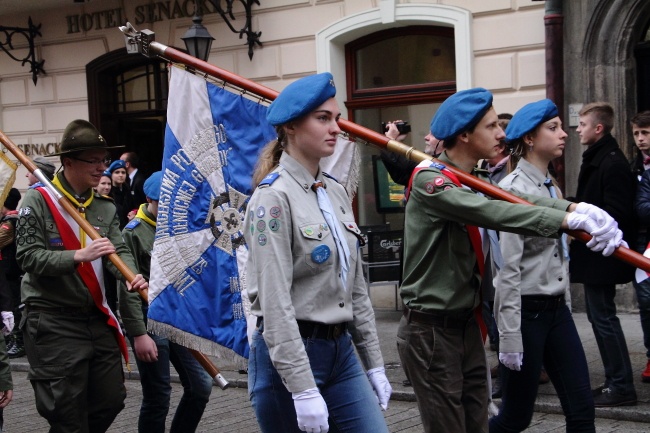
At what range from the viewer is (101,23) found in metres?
14.9

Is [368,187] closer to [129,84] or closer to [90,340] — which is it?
[129,84]

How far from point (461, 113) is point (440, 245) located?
57 cm

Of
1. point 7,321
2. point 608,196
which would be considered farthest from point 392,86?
point 7,321

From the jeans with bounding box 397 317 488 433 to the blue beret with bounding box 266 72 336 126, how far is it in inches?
42.8

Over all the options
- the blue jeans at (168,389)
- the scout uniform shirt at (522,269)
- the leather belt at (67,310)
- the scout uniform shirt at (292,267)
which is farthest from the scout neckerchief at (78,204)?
the scout uniform shirt at (522,269)

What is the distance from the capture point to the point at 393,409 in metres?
7.42

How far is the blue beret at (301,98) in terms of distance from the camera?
12.3 feet

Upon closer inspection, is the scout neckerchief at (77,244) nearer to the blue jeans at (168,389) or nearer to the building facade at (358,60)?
the blue jeans at (168,389)

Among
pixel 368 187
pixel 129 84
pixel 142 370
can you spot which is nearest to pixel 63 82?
pixel 129 84

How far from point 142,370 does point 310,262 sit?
8.53 ft

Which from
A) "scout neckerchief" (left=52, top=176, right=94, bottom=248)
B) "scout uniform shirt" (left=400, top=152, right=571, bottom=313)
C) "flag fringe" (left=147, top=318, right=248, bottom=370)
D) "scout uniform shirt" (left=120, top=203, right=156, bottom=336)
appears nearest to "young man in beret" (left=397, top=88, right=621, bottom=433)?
"scout uniform shirt" (left=400, top=152, right=571, bottom=313)

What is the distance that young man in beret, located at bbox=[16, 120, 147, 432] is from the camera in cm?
498

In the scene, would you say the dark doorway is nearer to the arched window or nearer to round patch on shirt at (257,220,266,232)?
the arched window

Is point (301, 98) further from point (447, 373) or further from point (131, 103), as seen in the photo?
point (131, 103)
